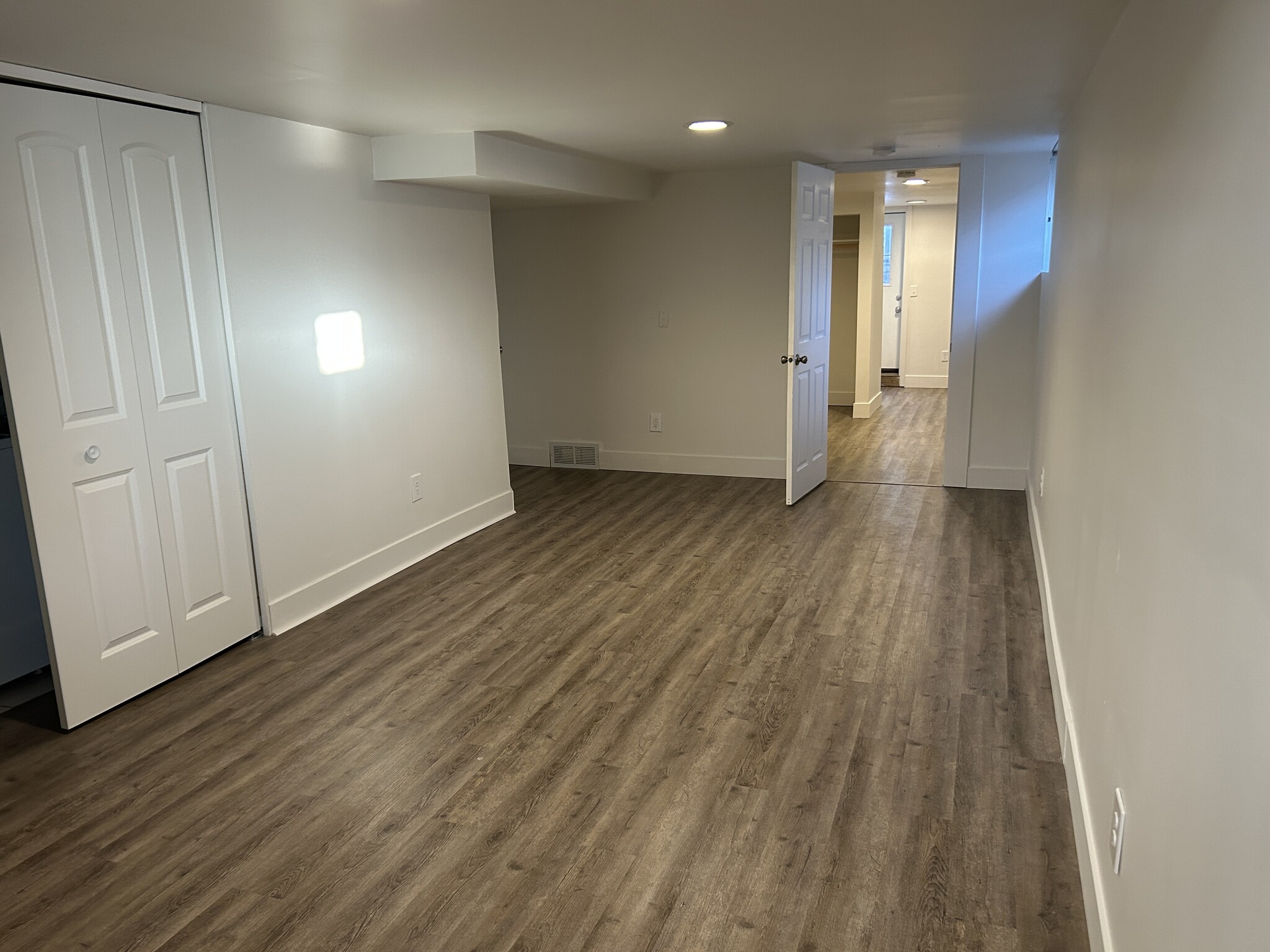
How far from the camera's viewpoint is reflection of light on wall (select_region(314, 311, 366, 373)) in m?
4.02

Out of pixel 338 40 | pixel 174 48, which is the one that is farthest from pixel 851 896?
pixel 174 48

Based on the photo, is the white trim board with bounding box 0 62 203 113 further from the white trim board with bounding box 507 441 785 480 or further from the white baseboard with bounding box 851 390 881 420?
the white baseboard with bounding box 851 390 881 420

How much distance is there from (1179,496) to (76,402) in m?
3.13

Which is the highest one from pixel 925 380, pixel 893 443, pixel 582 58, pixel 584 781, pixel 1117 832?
pixel 582 58

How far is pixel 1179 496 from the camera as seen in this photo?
1394mm

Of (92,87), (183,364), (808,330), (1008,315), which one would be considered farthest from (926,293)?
(92,87)

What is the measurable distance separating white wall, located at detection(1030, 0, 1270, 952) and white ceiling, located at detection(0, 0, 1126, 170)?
1.68 feet

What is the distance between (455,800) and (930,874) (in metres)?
1.31

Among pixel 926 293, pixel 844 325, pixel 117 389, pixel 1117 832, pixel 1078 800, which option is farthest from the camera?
pixel 926 293

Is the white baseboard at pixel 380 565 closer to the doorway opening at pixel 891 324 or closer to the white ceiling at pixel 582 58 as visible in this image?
the white ceiling at pixel 582 58

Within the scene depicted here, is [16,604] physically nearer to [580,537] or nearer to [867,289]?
[580,537]

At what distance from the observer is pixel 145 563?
329 centimetres

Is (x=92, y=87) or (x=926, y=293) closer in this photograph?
(x=92, y=87)

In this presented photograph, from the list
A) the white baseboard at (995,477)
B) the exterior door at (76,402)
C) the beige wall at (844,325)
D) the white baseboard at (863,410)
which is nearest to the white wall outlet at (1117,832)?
the exterior door at (76,402)
